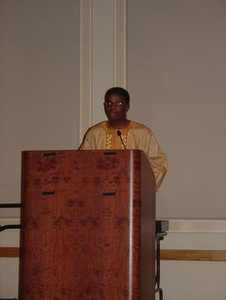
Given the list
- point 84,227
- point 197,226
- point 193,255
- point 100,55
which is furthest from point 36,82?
point 84,227

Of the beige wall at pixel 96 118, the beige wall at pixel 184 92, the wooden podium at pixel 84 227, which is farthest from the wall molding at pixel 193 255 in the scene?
the wooden podium at pixel 84 227

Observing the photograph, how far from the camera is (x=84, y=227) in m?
2.36

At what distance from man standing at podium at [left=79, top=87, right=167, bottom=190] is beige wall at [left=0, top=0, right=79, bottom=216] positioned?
1208mm

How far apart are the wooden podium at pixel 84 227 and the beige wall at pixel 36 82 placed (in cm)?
230

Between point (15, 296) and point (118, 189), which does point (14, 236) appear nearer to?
point (15, 296)

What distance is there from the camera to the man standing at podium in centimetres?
337

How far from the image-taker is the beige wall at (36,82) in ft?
15.6

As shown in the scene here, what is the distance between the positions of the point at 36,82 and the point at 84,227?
2.66 m

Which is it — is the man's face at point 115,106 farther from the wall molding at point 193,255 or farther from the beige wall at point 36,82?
the wall molding at point 193,255

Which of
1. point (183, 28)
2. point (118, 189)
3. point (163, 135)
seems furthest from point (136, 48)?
point (118, 189)

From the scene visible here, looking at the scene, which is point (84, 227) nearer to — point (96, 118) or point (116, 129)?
point (116, 129)

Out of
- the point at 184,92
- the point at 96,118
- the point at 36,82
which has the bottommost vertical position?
the point at 96,118

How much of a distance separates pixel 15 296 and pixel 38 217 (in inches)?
93.8

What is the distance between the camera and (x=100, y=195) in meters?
2.37
